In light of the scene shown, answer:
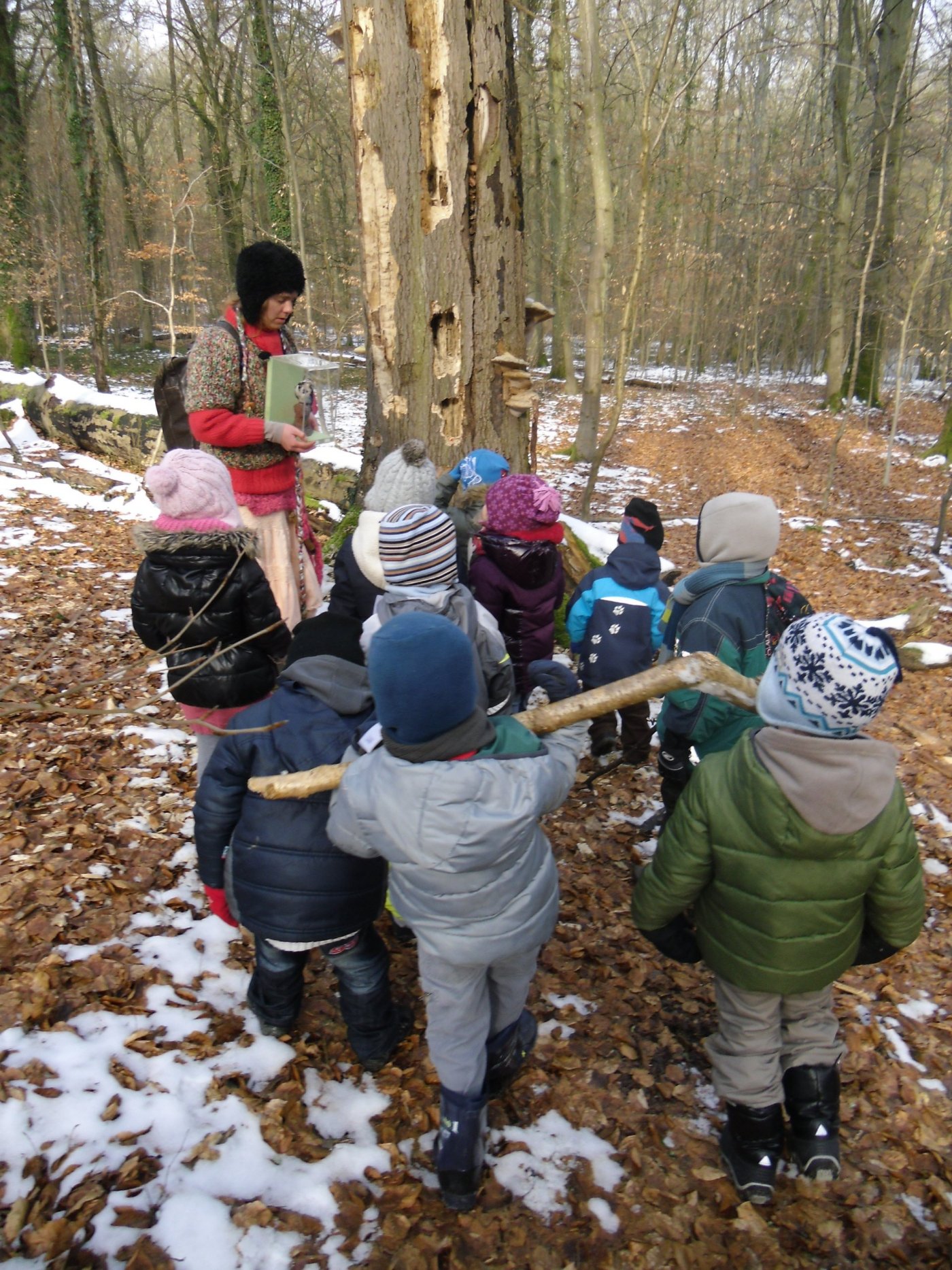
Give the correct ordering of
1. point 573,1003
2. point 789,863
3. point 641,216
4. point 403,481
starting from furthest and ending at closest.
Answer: point 641,216
point 403,481
point 573,1003
point 789,863

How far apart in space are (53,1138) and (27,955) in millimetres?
758

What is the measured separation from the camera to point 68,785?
3.61 m

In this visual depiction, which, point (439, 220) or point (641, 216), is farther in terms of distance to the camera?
point (641, 216)

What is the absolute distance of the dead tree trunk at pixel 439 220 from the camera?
3.79 meters

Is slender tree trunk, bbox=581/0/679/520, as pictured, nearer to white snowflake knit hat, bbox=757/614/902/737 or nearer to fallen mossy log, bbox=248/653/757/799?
fallen mossy log, bbox=248/653/757/799

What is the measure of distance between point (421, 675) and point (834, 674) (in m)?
1.03

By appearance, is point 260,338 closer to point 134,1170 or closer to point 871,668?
point 871,668

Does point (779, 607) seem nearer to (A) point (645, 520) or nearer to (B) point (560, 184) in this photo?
(A) point (645, 520)

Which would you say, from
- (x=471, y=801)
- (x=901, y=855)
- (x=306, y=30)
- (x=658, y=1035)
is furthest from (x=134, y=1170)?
(x=306, y=30)

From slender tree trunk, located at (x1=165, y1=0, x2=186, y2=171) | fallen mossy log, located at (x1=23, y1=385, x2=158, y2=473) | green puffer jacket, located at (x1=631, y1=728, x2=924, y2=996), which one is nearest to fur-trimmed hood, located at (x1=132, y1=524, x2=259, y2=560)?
green puffer jacket, located at (x1=631, y1=728, x2=924, y2=996)

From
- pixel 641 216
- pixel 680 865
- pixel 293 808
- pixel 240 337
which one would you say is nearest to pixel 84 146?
pixel 641 216

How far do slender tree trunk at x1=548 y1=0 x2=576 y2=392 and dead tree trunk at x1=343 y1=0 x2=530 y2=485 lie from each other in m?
11.1

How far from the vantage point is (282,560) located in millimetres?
3957

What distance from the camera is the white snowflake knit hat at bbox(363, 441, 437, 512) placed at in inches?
124
